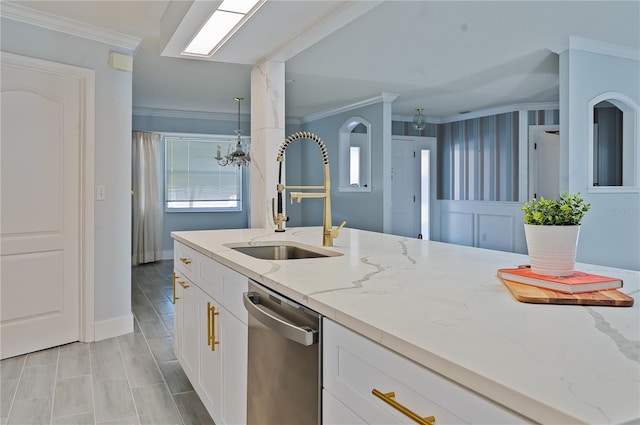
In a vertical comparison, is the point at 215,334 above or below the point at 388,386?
below

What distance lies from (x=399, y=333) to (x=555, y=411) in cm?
33

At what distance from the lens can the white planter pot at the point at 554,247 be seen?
1185 millimetres

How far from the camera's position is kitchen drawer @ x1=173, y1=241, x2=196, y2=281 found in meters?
2.45

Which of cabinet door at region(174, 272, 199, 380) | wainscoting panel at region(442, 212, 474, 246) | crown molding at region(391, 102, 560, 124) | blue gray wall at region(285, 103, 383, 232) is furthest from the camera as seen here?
wainscoting panel at region(442, 212, 474, 246)

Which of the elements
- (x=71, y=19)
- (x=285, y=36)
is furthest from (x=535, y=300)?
(x=71, y=19)

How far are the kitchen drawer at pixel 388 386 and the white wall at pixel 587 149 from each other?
356 centimetres

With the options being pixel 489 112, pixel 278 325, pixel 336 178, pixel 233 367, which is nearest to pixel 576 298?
pixel 278 325

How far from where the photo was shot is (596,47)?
409 cm

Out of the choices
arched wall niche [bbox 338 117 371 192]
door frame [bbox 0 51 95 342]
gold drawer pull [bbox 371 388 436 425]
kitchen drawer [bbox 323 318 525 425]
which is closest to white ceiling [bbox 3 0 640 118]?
door frame [bbox 0 51 95 342]

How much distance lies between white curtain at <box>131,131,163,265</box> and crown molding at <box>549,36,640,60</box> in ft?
18.7

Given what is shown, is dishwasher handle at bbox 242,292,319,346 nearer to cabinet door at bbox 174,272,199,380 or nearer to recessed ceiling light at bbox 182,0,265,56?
cabinet door at bbox 174,272,199,380

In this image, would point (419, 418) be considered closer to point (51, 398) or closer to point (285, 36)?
point (51, 398)

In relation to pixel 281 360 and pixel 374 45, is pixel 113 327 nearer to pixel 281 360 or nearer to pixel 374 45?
pixel 281 360

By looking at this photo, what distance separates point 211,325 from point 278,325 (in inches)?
33.0
